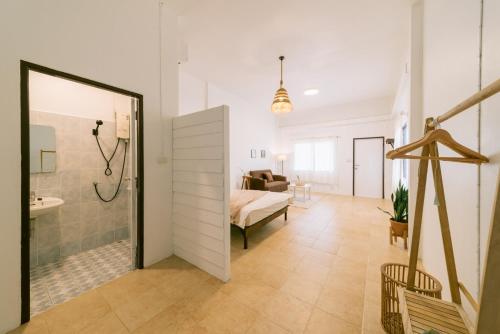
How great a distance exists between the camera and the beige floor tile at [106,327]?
1388mm

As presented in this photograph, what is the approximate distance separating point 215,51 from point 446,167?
355 cm

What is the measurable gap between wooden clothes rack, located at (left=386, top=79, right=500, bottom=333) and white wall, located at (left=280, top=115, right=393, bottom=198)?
5.69 meters

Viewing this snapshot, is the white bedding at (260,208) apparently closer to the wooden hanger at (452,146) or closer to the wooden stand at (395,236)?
the wooden stand at (395,236)

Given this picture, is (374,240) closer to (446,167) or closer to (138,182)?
(446,167)

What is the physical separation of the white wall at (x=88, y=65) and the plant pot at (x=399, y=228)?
3.13 m

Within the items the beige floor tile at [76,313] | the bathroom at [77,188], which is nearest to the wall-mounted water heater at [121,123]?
the bathroom at [77,188]

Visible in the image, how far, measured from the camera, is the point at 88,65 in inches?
67.8

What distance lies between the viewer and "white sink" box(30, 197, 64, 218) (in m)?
1.88

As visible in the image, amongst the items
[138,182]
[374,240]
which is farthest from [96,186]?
[374,240]

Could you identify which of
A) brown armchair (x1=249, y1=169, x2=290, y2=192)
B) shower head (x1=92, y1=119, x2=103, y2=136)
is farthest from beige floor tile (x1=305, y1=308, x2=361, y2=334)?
brown armchair (x1=249, y1=169, x2=290, y2=192)

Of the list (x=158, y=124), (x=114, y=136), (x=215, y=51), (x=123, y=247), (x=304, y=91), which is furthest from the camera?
(x=304, y=91)

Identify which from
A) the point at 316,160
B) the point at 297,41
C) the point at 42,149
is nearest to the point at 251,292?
the point at 42,149

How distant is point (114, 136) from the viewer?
2949 millimetres

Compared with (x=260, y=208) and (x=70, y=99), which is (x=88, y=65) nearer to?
(x=70, y=99)
